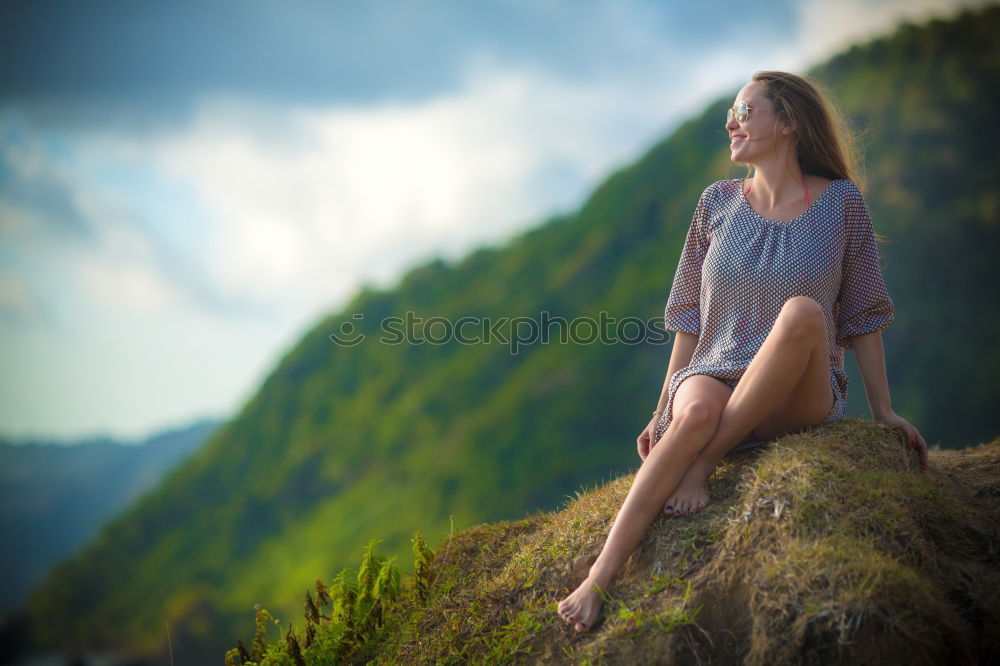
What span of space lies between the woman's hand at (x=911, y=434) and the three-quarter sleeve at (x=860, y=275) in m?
0.46

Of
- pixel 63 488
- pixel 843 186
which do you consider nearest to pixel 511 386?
pixel 843 186

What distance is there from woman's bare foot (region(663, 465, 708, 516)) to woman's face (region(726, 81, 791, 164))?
1766mm

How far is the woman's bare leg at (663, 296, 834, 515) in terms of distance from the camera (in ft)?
13.5

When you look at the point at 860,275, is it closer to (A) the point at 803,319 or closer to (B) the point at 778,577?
(A) the point at 803,319

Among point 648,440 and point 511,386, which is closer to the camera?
point 648,440

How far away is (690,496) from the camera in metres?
4.37

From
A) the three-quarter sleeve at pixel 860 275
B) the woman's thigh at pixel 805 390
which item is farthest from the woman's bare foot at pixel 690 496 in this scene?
the three-quarter sleeve at pixel 860 275

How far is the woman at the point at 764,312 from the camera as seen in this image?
13.9 feet

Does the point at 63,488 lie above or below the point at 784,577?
below

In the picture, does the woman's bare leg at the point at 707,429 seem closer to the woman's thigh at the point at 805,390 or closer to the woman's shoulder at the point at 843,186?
the woman's thigh at the point at 805,390

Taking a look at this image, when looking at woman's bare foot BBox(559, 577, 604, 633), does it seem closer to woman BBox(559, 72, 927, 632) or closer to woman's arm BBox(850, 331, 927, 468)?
woman BBox(559, 72, 927, 632)

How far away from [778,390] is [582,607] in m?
1.36

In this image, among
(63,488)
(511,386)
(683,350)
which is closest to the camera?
(683,350)

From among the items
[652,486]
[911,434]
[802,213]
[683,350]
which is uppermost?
[802,213]
